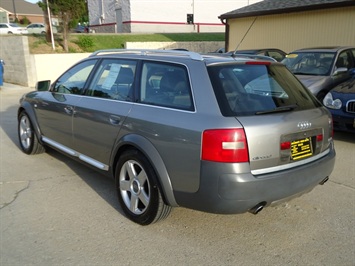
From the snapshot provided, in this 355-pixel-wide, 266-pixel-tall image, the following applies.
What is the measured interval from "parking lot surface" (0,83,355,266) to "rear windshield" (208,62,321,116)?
3.79 feet

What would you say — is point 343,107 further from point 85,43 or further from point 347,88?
point 85,43

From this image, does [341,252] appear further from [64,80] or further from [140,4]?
[140,4]

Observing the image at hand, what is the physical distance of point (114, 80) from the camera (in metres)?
3.73

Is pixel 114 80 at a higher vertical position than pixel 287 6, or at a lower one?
lower

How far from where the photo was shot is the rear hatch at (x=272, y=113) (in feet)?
8.82

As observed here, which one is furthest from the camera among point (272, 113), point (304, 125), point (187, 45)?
point (187, 45)

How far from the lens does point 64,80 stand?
185 inches

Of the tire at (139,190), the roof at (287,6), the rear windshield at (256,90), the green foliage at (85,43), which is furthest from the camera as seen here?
the green foliage at (85,43)

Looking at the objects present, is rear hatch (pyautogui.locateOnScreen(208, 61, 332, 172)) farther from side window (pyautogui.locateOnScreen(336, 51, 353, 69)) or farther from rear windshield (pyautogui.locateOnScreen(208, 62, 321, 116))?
side window (pyautogui.locateOnScreen(336, 51, 353, 69))

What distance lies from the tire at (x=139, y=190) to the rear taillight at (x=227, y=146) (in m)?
0.66

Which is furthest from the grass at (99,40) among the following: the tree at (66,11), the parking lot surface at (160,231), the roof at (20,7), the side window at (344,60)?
the roof at (20,7)

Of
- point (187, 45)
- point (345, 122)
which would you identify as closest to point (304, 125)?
point (345, 122)

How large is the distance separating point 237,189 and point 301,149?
2.48 ft

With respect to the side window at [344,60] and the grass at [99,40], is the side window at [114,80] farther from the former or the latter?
the grass at [99,40]
